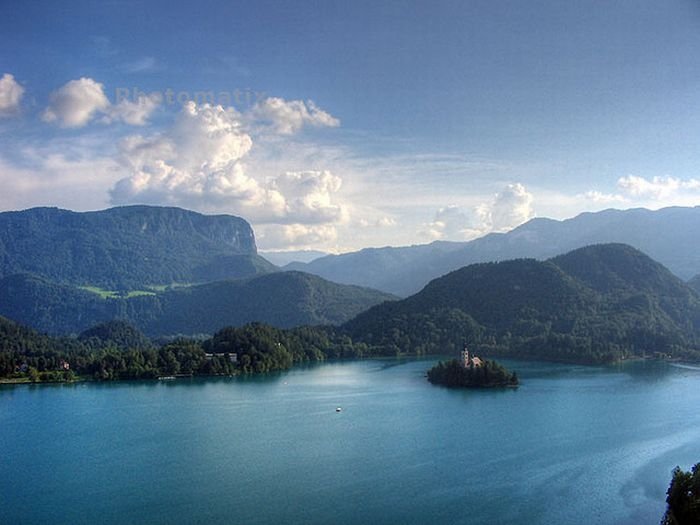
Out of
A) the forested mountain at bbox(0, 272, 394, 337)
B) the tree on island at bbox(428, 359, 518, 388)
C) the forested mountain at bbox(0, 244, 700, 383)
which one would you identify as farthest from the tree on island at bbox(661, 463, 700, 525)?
the forested mountain at bbox(0, 272, 394, 337)

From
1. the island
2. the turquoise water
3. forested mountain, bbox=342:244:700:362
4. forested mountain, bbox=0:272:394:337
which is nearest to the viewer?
the turquoise water

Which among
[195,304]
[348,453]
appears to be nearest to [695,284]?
[348,453]

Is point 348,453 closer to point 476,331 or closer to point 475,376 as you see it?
point 475,376

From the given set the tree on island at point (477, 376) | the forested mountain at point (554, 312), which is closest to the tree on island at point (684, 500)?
the tree on island at point (477, 376)

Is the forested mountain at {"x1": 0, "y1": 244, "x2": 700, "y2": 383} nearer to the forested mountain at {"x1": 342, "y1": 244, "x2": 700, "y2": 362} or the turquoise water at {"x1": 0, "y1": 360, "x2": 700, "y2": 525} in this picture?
the forested mountain at {"x1": 342, "y1": 244, "x2": 700, "y2": 362}

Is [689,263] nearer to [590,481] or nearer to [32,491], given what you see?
[590,481]
